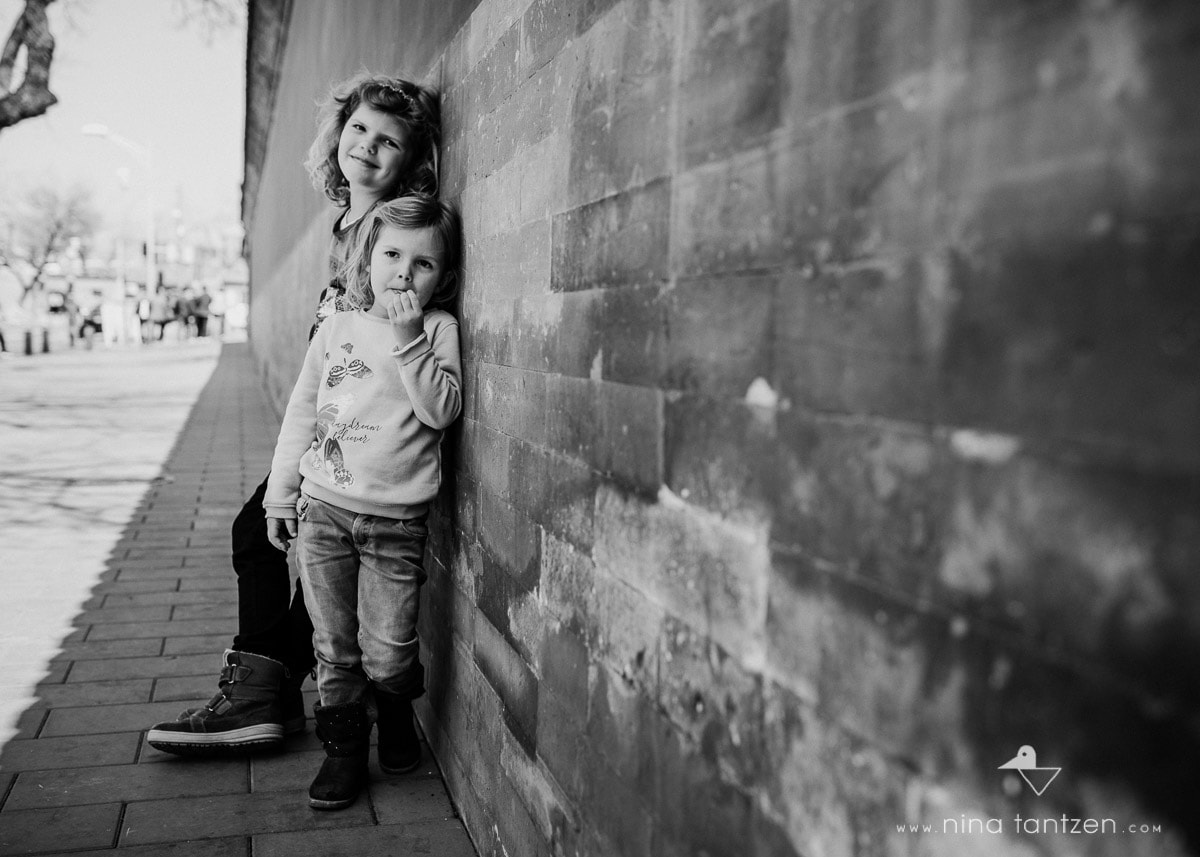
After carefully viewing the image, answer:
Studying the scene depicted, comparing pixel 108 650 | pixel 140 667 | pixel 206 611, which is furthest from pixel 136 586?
pixel 140 667

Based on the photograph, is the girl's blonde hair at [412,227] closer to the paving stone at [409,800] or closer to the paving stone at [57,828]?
the paving stone at [409,800]

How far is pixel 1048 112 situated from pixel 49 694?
12.8 ft

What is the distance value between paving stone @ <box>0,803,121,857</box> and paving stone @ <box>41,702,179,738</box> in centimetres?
59

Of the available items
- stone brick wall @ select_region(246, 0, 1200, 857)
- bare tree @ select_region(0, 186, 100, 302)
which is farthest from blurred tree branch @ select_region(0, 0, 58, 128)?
bare tree @ select_region(0, 186, 100, 302)

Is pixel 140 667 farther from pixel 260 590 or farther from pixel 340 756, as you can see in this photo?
pixel 340 756

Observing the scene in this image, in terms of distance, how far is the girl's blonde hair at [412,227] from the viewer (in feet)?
9.57

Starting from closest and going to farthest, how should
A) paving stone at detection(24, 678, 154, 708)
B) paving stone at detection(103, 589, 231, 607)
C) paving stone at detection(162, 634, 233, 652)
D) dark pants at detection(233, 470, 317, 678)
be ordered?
dark pants at detection(233, 470, 317, 678) → paving stone at detection(24, 678, 154, 708) → paving stone at detection(162, 634, 233, 652) → paving stone at detection(103, 589, 231, 607)

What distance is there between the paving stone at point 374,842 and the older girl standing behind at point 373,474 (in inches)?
6.1

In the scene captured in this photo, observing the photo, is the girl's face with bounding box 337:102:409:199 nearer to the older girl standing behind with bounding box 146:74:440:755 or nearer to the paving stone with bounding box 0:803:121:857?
the older girl standing behind with bounding box 146:74:440:755

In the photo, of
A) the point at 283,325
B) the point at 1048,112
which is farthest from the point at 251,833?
the point at 283,325

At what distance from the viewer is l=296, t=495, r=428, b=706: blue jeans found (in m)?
2.93

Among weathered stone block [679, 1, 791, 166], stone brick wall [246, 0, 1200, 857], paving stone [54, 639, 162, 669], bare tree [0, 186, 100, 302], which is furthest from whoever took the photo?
bare tree [0, 186, 100, 302]

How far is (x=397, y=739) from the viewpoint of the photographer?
125 inches

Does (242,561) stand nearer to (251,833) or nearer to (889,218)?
(251,833)
